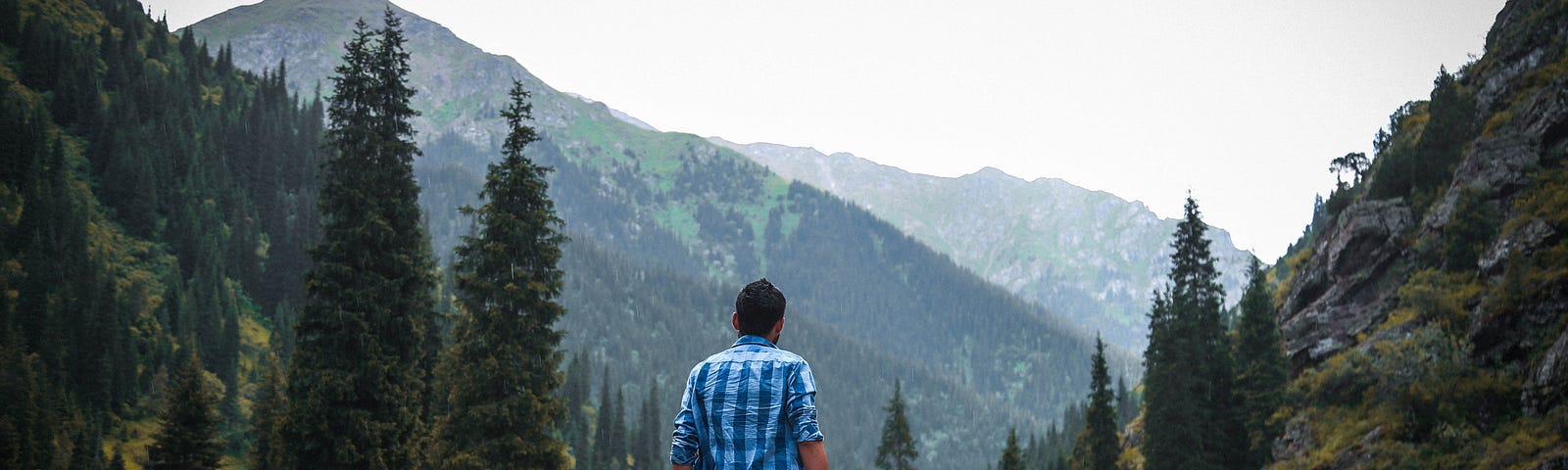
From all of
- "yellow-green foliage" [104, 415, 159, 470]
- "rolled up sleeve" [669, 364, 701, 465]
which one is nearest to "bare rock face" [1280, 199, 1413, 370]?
"rolled up sleeve" [669, 364, 701, 465]

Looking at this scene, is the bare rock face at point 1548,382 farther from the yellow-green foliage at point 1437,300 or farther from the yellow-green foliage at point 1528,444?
the yellow-green foliage at point 1437,300

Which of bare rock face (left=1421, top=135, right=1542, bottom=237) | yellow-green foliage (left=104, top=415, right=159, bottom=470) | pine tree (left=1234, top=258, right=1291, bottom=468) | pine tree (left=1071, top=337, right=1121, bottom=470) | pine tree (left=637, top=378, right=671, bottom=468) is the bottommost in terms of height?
pine tree (left=637, top=378, right=671, bottom=468)

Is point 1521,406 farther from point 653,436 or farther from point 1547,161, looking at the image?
point 653,436

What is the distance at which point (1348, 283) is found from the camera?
143 ft

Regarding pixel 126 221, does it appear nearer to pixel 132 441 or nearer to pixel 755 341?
pixel 132 441

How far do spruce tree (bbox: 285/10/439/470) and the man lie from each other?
18.3 meters

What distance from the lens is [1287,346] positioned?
45.4 metres

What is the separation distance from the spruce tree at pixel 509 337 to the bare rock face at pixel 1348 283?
1585 inches

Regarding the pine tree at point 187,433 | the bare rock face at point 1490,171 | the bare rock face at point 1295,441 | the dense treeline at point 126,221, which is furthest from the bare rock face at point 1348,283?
the dense treeline at point 126,221

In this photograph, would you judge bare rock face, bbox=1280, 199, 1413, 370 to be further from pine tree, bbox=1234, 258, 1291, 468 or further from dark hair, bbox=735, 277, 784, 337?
dark hair, bbox=735, 277, 784, 337

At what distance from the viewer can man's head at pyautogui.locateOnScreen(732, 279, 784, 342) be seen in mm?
5180

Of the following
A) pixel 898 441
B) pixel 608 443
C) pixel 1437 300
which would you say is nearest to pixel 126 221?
pixel 608 443

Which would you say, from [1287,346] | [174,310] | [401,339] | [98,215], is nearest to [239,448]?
[174,310]

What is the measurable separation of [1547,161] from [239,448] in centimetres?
9336
